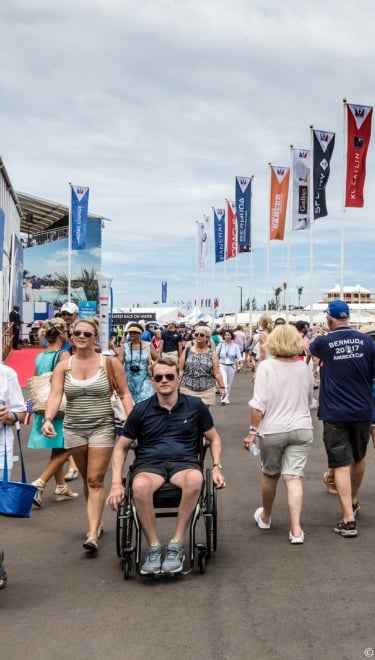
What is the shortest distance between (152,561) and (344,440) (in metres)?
2.12

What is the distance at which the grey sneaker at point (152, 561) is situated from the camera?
15.9ft

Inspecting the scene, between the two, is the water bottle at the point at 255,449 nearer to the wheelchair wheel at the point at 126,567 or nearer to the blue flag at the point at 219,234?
the wheelchair wheel at the point at 126,567

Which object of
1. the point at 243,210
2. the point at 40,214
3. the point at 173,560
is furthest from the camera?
the point at 40,214

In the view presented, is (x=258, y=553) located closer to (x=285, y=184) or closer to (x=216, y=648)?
(x=216, y=648)

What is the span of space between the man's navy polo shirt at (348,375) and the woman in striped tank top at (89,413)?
5.61ft

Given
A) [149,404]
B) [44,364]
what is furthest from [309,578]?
[44,364]

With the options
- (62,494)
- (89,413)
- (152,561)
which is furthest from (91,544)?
(62,494)

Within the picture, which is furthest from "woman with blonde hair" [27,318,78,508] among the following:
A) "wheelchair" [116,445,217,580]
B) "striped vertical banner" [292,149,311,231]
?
"striped vertical banner" [292,149,311,231]

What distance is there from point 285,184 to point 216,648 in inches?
1083

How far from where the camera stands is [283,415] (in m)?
5.92

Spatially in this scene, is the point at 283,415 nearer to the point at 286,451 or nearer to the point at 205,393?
the point at 286,451

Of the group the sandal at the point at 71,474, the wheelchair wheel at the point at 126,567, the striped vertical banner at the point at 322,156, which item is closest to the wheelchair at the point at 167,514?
the wheelchair wheel at the point at 126,567

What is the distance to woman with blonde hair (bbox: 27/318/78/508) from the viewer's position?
23.7 ft

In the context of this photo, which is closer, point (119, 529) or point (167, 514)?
point (119, 529)
